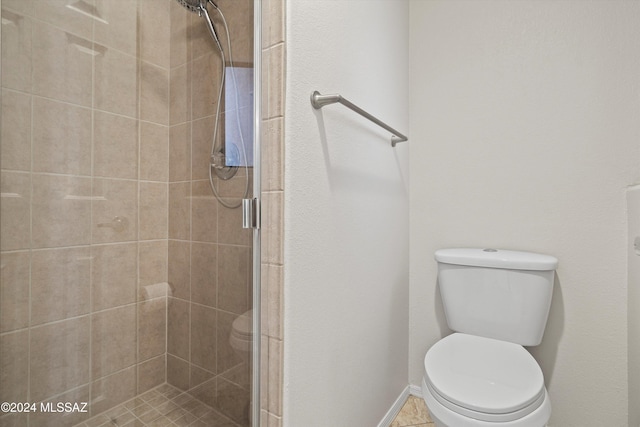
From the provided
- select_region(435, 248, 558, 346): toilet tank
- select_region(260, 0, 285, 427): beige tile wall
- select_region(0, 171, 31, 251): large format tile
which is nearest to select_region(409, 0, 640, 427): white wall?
select_region(435, 248, 558, 346): toilet tank

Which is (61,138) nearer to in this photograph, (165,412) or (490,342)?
(165,412)

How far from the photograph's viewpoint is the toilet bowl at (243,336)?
34.4 inches

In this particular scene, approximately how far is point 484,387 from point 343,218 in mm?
675

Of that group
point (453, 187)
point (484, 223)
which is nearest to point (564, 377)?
point (484, 223)

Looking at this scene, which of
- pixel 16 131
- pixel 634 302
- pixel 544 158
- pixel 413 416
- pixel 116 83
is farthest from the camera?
pixel 413 416

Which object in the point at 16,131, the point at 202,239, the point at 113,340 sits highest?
the point at 16,131

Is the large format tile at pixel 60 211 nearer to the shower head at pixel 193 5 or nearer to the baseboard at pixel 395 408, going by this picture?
the shower head at pixel 193 5

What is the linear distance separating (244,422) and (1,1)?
1.12 metres

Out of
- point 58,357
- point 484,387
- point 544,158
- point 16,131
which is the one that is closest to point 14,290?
point 58,357

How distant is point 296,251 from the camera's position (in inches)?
33.5

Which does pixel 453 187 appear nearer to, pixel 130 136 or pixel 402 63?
pixel 402 63

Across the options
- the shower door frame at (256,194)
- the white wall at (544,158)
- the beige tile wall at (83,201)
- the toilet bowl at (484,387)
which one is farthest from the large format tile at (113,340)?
the white wall at (544,158)

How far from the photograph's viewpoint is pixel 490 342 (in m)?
1.24

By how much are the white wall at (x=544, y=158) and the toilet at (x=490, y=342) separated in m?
0.18
